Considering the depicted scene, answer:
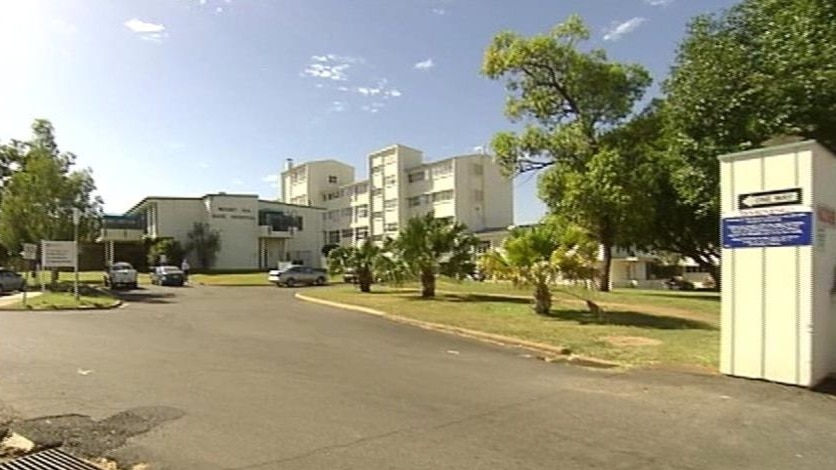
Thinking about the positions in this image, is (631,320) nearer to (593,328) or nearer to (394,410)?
(593,328)

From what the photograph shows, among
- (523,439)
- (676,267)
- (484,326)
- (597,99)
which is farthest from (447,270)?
(676,267)

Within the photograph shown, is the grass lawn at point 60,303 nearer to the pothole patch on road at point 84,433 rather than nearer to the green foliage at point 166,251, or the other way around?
the pothole patch on road at point 84,433

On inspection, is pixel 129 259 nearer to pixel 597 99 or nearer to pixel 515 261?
pixel 597 99

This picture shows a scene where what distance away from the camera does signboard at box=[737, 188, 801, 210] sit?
900cm

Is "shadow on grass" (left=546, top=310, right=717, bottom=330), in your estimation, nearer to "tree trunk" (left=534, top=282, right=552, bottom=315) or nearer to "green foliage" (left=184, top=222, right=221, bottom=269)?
"tree trunk" (left=534, top=282, right=552, bottom=315)

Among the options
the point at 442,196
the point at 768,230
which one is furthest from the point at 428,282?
the point at 442,196

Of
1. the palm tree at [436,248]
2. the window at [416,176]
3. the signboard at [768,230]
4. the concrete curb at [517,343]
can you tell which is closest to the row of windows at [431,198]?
the window at [416,176]

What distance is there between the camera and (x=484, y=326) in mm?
16703

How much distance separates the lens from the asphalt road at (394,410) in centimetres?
591

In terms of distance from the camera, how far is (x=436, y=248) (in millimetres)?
27328

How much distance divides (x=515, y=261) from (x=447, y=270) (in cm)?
843

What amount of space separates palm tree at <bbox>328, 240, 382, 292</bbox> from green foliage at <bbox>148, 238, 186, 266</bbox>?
36.9 meters

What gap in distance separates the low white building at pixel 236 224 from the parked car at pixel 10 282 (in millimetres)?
32293

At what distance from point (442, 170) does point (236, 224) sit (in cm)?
2418
